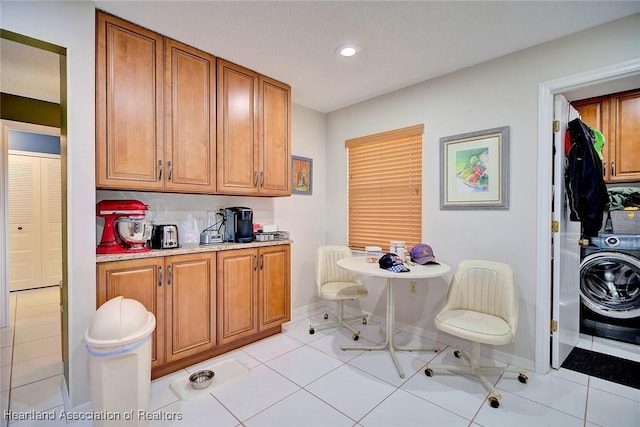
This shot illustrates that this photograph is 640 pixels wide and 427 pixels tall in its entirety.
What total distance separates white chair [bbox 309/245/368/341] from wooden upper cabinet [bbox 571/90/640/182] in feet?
9.29

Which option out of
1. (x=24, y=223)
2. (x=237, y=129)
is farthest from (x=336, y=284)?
(x=24, y=223)

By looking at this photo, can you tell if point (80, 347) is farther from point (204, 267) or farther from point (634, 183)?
point (634, 183)

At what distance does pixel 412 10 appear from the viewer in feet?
6.26

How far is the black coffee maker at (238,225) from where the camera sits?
283 centimetres

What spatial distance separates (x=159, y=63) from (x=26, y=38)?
2.36 feet

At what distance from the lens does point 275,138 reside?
119 inches

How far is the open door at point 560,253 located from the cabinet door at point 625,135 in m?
0.88

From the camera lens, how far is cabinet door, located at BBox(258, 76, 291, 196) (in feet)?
9.57

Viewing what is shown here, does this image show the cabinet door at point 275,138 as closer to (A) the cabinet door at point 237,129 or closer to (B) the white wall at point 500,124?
(A) the cabinet door at point 237,129

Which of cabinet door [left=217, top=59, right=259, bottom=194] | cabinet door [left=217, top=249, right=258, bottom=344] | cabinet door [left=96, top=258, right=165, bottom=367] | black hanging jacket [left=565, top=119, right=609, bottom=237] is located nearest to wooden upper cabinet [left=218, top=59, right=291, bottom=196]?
cabinet door [left=217, top=59, right=259, bottom=194]

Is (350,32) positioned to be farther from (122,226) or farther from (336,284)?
(336,284)

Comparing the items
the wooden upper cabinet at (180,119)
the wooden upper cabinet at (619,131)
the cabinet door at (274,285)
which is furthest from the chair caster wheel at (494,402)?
the wooden upper cabinet at (619,131)

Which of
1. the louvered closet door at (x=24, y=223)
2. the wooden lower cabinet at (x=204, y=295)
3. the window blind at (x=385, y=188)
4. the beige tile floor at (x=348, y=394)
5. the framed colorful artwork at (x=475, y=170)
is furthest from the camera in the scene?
the louvered closet door at (x=24, y=223)

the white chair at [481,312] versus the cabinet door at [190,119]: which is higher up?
the cabinet door at [190,119]
